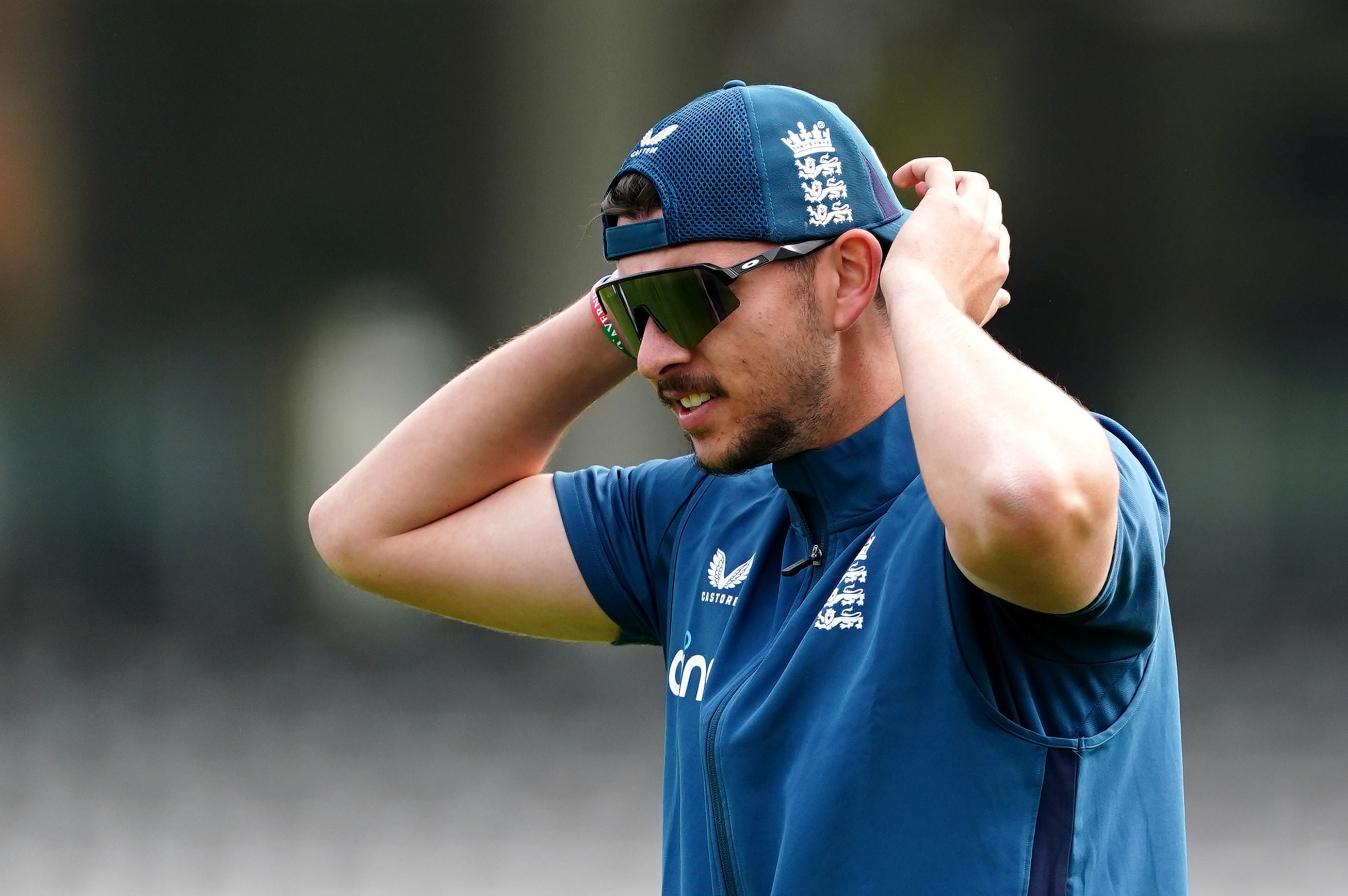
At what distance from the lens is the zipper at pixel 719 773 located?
144cm

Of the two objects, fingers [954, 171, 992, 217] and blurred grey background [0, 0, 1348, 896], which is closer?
fingers [954, 171, 992, 217]

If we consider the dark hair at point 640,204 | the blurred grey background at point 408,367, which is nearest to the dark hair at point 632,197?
the dark hair at point 640,204

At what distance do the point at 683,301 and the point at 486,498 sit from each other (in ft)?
2.29

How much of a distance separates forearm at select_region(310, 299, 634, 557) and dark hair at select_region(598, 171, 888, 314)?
0.40 meters

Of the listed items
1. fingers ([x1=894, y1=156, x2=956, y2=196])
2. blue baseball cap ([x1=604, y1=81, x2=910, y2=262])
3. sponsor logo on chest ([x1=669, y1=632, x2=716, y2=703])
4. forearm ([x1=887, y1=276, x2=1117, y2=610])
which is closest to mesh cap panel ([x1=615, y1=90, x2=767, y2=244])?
blue baseball cap ([x1=604, y1=81, x2=910, y2=262])

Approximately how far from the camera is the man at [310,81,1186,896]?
1.18 metres

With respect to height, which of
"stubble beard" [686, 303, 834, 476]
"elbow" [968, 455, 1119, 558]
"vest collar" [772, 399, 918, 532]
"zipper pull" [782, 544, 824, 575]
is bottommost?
"zipper pull" [782, 544, 824, 575]

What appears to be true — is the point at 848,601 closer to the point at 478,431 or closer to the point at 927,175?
the point at 927,175

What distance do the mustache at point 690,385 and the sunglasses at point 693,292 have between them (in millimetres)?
43

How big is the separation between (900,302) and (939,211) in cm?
19

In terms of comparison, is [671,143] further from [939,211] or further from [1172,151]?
[1172,151]

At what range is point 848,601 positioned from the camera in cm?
137

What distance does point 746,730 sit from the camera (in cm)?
139

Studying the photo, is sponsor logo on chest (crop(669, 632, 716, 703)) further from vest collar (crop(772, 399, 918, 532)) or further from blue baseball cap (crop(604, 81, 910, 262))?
blue baseball cap (crop(604, 81, 910, 262))
